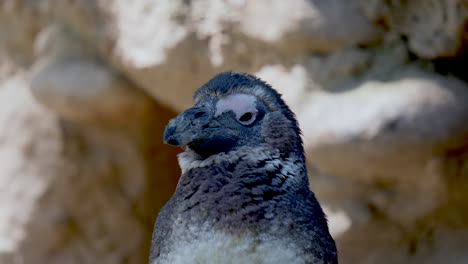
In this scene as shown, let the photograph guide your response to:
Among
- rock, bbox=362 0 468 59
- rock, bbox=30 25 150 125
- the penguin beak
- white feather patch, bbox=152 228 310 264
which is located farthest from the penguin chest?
rock, bbox=30 25 150 125

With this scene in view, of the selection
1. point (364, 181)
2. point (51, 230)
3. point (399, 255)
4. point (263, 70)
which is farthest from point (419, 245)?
point (51, 230)

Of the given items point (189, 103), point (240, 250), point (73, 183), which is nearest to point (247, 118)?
point (240, 250)

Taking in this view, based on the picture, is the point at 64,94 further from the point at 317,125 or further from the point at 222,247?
the point at 222,247

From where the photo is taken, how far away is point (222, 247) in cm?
133

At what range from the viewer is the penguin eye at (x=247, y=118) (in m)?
1.50

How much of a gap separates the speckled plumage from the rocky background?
1037 mm

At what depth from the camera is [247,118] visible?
4.96ft

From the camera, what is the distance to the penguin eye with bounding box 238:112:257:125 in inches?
59.2

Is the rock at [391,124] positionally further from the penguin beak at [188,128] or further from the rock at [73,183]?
the rock at [73,183]

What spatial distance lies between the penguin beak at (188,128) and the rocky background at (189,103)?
1122 mm

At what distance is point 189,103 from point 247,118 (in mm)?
1562

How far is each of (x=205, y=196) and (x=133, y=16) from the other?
5.95 feet

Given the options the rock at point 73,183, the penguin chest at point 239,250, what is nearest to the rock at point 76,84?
the rock at point 73,183

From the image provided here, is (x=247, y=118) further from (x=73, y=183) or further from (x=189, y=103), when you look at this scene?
(x=73, y=183)
